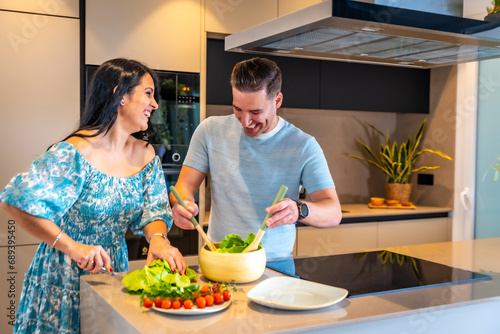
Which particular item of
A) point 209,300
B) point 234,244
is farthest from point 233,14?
point 209,300

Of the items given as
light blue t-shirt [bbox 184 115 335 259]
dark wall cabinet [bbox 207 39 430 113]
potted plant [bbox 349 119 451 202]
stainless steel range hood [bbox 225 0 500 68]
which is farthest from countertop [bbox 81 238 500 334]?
potted plant [bbox 349 119 451 202]

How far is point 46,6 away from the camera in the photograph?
284 centimetres

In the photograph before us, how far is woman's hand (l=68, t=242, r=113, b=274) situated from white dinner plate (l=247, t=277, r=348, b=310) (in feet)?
1.51

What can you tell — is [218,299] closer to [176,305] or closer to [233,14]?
[176,305]

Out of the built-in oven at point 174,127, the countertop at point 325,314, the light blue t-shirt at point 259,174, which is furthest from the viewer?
the built-in oven at point 174,127

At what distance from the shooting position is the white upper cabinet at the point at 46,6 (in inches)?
109

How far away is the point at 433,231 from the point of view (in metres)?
3.90

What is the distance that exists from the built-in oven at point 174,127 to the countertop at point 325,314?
152cm

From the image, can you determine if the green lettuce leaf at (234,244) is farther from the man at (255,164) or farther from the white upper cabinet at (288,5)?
the white upper cabinet at (288,5)

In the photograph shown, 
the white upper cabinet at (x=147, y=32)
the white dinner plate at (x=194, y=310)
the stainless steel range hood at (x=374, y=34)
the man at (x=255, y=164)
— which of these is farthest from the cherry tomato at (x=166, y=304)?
the white upper cabinet at (x=147, y=32)

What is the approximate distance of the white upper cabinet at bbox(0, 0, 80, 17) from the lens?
2.77 m

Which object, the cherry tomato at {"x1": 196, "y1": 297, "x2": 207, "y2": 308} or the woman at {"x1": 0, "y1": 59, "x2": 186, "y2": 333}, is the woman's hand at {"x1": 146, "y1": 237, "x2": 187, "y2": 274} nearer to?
the woman at {"x1": 0, "y1": 59, "x2": 186, "y2": 333}

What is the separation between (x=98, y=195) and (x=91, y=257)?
10.7 inches

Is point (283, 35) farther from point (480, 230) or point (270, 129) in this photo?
point (480, 230)
